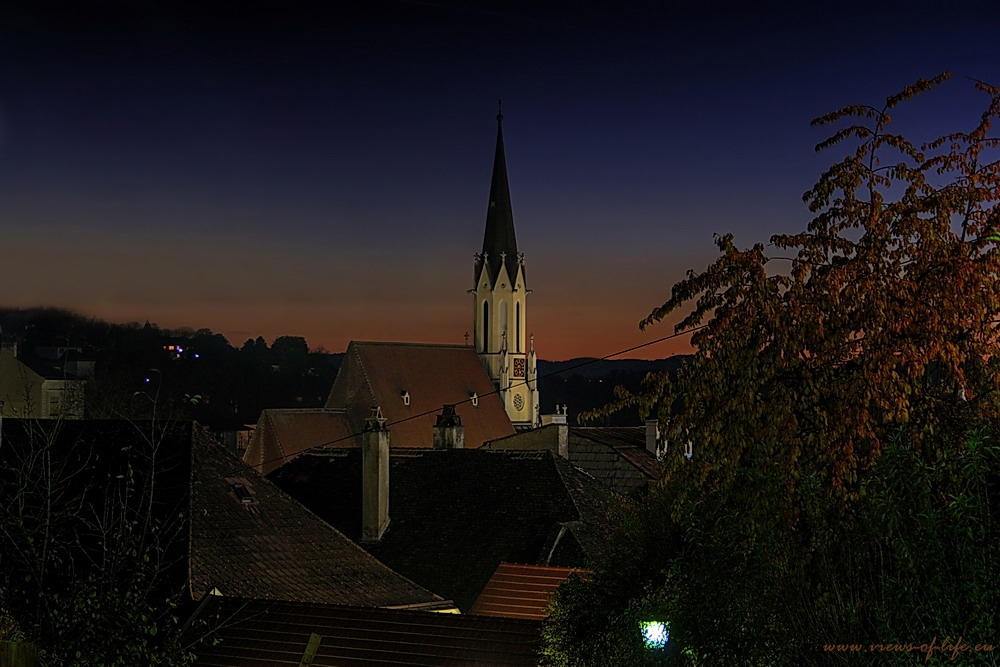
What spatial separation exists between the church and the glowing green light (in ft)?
95.1

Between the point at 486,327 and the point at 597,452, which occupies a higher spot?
the point at 486,327

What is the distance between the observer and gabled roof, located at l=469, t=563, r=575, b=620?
25.2 meters

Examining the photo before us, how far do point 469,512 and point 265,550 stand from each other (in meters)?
10.5

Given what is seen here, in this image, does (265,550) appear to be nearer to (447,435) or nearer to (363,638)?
(363,638)

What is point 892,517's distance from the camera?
8.88 m

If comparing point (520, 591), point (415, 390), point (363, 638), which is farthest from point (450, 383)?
point (363, 638)

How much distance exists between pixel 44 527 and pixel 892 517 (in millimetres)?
8788

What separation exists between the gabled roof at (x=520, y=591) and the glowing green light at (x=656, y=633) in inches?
447

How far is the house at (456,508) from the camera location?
31731mm

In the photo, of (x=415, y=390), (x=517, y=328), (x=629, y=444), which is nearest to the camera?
(x=629, y=444)

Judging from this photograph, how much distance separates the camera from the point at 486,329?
8888cm

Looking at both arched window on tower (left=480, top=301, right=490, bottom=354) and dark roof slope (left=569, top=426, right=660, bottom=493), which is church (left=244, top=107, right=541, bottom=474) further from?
dark roof slope (left=569, top=426, right=660, bottom=493)

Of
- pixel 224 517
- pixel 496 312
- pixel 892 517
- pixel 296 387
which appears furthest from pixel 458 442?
pixel 296 387

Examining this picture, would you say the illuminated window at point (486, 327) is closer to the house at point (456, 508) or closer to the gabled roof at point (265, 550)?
the house at point (456, 508)
